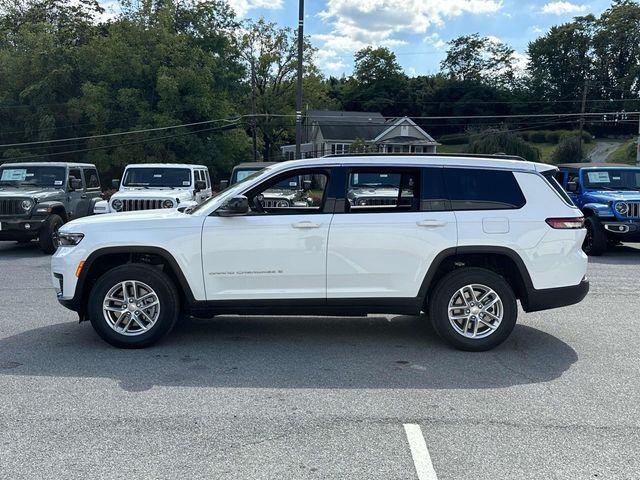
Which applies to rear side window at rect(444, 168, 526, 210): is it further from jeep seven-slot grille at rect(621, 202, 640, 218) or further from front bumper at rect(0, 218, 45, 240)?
front bumper at rect(0, 218, 45, 240)

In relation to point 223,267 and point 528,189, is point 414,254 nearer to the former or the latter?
point 528,189

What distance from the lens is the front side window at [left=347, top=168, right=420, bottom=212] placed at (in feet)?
18.7

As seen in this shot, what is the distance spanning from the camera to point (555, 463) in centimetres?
346

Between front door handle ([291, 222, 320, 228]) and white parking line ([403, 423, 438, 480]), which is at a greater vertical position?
front door handle ([291, 222, 320, 228])

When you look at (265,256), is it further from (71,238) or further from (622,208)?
(622,208)

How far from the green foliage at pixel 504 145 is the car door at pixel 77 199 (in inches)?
1778

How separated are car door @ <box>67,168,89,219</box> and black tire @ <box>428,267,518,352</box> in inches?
402

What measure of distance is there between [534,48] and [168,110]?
74.2 m

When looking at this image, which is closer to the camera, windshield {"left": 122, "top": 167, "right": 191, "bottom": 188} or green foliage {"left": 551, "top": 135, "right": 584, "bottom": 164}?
windshield {"left": 122, "top": 167, "right": 191, "bottom": 188}

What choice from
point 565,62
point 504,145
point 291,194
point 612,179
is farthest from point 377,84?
point 291,194

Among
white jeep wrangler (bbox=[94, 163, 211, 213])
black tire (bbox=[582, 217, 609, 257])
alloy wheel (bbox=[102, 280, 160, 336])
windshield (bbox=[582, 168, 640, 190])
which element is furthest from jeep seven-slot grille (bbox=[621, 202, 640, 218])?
alloy wheel (bbox=[102, 280, 160, 336])

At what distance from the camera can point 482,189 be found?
564cm

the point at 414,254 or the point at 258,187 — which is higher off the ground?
the point at 258,187

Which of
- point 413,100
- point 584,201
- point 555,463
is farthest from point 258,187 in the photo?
point 413,100
